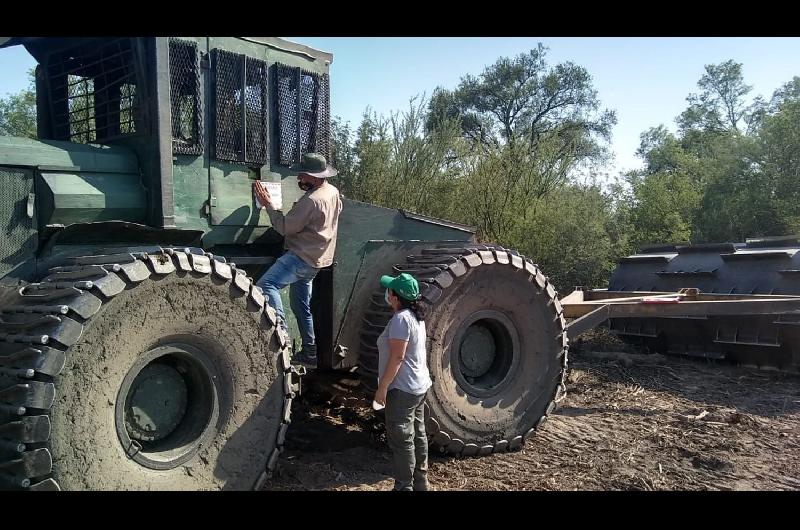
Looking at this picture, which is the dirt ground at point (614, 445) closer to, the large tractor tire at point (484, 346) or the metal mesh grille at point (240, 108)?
the large tractor tire at point (484, 346)

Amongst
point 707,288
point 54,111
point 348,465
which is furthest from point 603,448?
point 54,111

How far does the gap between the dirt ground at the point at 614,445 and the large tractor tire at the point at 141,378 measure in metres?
0.80

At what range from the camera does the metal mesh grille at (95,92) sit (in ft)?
14.9

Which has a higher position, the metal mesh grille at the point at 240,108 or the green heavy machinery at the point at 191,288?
the metal mesh grille at the point at 240,108

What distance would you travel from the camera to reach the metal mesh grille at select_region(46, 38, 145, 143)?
4535 millimetres

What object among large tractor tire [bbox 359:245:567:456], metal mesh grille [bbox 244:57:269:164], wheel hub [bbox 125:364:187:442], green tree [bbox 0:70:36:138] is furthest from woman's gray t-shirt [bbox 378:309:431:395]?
green tree [bbox 0:70:36:138]

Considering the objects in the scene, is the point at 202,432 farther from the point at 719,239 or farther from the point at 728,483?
the point at 719,239

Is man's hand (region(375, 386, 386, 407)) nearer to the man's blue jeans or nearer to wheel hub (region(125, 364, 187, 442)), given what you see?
the man's blue jeans

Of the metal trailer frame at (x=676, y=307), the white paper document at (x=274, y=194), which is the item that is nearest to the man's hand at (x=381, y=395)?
the white paper document at (x=274, y=194)

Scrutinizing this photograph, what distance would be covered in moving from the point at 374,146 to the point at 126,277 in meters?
9.94

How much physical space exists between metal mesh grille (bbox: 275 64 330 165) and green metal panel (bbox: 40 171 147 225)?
1.12 meters

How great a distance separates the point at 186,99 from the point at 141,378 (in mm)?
1880

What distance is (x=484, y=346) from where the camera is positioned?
557 cm

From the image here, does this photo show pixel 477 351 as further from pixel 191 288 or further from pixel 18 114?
pixel 18 114
